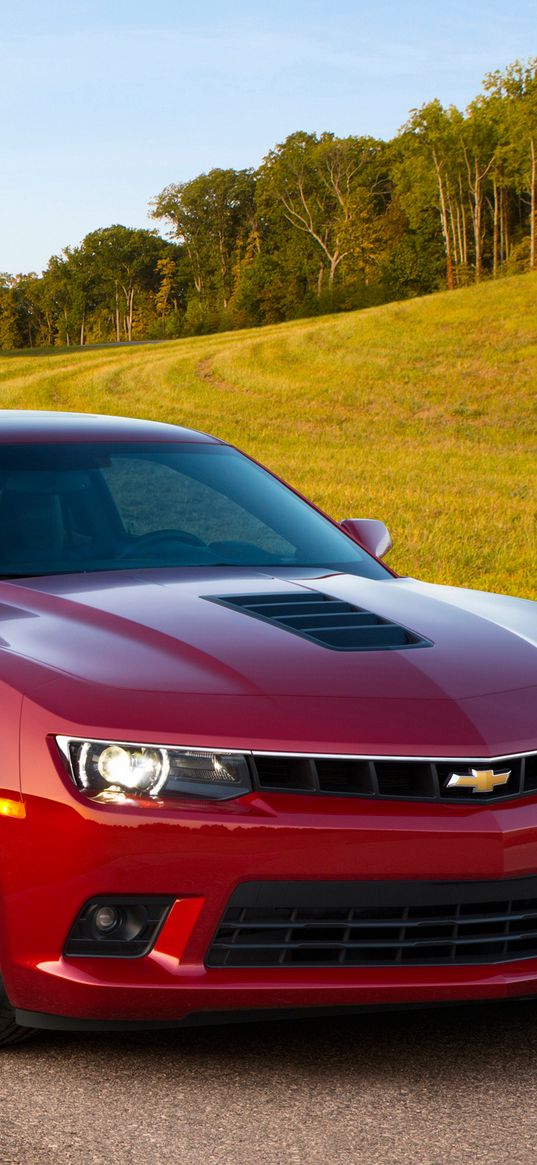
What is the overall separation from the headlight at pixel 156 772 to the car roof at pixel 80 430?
77.1 inches

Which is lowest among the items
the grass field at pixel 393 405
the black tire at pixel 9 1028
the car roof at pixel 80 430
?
the grass field at pixel 393 405

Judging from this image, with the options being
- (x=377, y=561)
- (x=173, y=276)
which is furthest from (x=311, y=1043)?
(x=173, y=276)

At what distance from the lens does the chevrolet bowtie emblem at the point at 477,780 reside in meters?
2.89

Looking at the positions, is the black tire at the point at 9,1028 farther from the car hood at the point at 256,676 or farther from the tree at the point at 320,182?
the tree at the point at 320,182

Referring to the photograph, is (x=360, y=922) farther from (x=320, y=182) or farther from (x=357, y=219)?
(x=320, y=182)

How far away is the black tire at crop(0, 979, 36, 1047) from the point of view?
3002 mm

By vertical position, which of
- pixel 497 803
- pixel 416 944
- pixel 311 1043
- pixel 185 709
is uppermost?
pixel 185 709

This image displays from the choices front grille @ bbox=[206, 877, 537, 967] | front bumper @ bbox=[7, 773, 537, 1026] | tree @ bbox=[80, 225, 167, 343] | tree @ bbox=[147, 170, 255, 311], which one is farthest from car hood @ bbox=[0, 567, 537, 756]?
tree @ bbox=[80, 225, 167, 343]

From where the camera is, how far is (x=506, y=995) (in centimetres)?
296

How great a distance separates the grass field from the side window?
1475mm

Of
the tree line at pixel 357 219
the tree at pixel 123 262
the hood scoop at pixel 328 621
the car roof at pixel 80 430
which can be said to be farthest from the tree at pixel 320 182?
the hood scoop at pixel 328 621

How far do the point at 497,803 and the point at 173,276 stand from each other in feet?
440

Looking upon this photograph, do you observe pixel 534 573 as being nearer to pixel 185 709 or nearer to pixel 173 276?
pixel 185 709

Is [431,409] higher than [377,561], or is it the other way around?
[377,561]
